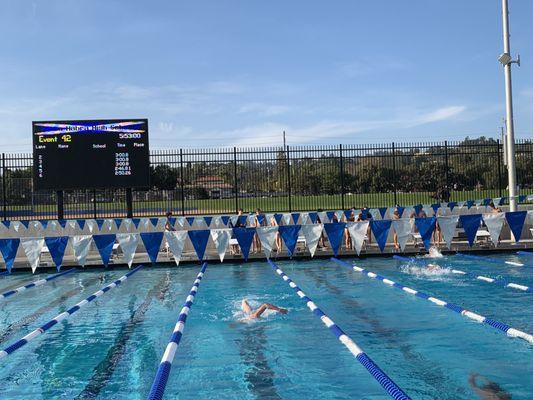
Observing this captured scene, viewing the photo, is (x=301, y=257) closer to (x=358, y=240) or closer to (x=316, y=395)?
(x=358, y=240)

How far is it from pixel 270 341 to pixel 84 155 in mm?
16285

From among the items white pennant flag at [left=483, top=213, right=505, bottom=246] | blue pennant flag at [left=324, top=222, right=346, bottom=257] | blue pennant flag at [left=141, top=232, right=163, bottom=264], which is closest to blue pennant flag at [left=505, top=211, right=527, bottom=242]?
white pennant flag at [left=483, top=213, right=505, bottom=246]

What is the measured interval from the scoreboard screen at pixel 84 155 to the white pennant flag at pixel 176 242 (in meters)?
6.94

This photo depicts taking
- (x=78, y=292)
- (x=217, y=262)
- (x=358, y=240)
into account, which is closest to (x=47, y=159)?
(x=217, y=262)

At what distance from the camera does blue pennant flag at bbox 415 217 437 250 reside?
54.2ft

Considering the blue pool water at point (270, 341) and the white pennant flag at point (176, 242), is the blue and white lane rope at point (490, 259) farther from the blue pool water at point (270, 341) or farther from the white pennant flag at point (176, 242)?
the white pennant flag at point (176, 242)

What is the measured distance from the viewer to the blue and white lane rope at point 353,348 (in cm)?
A: 498

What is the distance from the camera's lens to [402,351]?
24.5 feet

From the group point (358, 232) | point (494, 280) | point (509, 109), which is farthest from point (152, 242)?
point (509, 109)

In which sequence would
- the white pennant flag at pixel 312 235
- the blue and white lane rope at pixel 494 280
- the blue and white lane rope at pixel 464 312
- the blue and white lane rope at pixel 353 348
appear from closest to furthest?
1. the blue and white lane rope at pixel 353 348
2. the blue and white lane rope at pixel 464 312
3. the blue and white lane rope at pixel 494 280
4. the white pennant flag at pixel 312 235

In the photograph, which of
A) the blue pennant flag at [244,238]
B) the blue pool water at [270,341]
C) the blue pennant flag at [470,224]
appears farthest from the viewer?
the blue pennant flag at [244,238]

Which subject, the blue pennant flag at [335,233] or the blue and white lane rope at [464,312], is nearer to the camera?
the blue and white lane rope at [464,312]

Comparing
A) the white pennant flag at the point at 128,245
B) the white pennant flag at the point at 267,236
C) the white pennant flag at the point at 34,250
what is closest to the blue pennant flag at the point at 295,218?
the white pennant flag at the point at 267,236

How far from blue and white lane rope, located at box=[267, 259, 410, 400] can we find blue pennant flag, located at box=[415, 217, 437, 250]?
15.2ft
